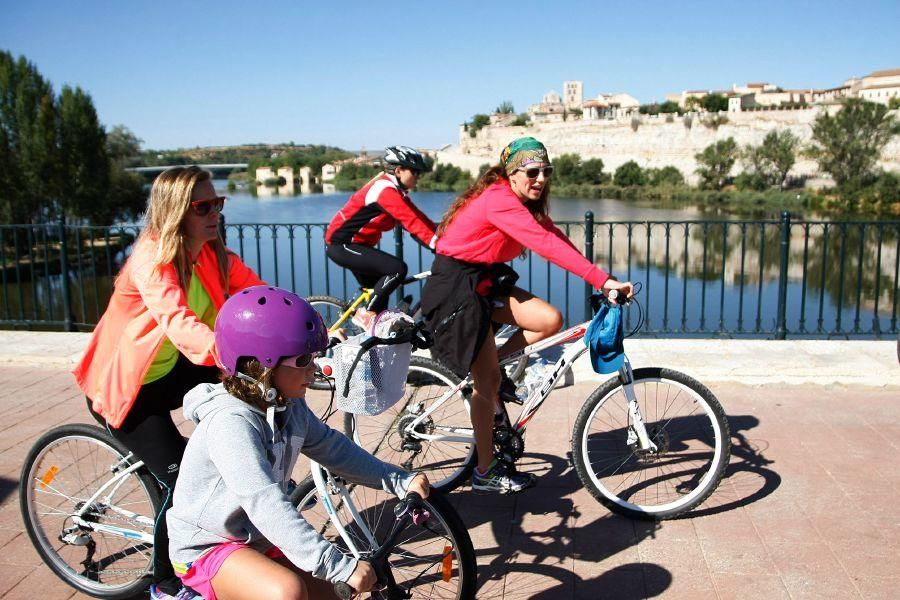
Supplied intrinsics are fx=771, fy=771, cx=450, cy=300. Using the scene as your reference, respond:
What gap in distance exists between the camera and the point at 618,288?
10.3 feet

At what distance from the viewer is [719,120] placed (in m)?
75.8

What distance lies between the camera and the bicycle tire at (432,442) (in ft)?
12.3

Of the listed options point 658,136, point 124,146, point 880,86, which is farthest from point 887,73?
point 124,146

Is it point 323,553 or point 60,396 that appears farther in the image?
point 60,396

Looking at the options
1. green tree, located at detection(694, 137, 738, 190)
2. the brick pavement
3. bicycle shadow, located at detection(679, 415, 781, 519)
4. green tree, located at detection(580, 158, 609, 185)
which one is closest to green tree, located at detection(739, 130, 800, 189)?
green tree, located at detection(694, 137, 738, 190)

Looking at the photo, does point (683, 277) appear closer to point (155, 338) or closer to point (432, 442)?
point (432, 442)

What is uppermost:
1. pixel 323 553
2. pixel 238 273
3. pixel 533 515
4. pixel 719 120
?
pixel 719 120

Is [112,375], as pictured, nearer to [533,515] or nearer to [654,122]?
[533,515]

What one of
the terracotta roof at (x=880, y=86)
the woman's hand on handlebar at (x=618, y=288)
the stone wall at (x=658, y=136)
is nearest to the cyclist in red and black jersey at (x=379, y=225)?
the woman's hand on handlebar at (x=618, y=288)

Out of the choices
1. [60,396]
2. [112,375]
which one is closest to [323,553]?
[112,375]

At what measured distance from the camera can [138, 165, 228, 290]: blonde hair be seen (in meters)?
2.39

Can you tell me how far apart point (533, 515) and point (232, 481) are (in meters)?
2.03

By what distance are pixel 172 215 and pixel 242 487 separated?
1008mm

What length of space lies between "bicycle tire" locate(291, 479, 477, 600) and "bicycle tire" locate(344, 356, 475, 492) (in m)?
0.34
